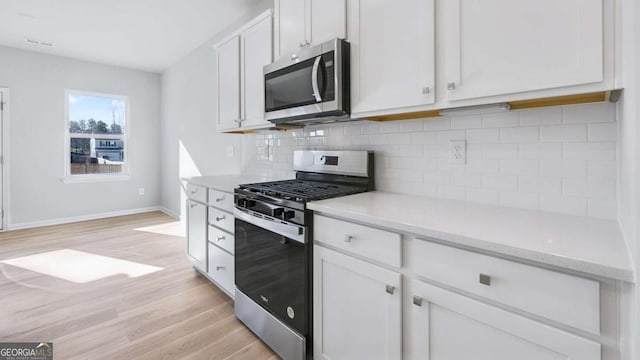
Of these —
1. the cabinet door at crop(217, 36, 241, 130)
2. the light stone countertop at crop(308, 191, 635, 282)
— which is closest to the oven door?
the light stone countertop at crop(308, 191, 635, 282)

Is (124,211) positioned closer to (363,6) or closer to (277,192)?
(277,192)

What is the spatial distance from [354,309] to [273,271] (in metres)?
0.58

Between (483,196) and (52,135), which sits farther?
(52,135)

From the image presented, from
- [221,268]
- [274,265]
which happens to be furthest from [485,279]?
[221,268]

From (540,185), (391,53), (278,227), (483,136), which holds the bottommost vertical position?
(278,227)

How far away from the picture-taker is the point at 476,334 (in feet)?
3.20

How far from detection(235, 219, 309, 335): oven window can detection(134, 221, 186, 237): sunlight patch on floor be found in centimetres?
262

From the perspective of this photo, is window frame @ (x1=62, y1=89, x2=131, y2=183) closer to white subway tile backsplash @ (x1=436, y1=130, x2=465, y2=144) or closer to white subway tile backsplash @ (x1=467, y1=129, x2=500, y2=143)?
white subway tile backsplash @ (x1=436, y1=130, x2=465, y2=144)

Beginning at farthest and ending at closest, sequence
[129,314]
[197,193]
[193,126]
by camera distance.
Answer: [193,126] → [197,193] → [129,314]

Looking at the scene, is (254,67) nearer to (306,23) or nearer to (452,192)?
(306,23)

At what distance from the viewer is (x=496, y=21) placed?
1127 millimetres

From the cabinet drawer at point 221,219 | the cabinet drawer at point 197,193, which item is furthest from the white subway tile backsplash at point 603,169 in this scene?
the cabinet drawer at point 197,193

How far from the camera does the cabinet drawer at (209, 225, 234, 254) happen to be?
225 cm

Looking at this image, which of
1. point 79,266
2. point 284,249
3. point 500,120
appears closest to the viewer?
point 500,120
